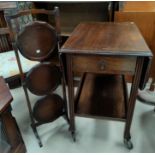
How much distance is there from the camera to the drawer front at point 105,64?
1046 mm

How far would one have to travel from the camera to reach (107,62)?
1064 millimetres

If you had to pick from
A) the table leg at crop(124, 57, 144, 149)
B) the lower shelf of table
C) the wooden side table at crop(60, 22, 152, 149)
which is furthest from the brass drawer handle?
the lower shelf of table

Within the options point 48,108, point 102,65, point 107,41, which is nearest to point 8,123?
point 48,108

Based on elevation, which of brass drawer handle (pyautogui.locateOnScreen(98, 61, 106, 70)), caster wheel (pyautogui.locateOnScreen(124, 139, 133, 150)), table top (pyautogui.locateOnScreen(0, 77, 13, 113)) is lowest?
caster wheel (pyautogui.locateOnScreen(124, 139, 133, 150))

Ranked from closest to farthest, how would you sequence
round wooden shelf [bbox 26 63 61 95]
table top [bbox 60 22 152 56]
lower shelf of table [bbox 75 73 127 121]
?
table top [bbox 60 22 152 56]
round wooden shelf [bbox 26 63 61 95]
lower shelf of table [bbox 75 73 127 121]

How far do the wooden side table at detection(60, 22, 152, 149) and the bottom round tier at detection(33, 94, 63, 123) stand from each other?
176 millimetres

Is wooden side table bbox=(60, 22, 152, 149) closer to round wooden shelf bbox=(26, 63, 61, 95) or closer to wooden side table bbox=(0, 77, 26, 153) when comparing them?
round wooden shelf bbox=(26, 63, 61, 95)

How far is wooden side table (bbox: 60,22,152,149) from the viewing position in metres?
1.03

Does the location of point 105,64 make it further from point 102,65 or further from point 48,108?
point 48,108

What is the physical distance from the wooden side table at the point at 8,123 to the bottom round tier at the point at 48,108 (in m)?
0.23

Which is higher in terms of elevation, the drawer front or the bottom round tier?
the drawer front

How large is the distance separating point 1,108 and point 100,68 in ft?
2.18

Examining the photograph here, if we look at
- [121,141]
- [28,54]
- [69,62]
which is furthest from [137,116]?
[28,54]

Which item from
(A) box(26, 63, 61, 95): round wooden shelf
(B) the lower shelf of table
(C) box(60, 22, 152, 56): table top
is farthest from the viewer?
(B) the lower shelf of table
